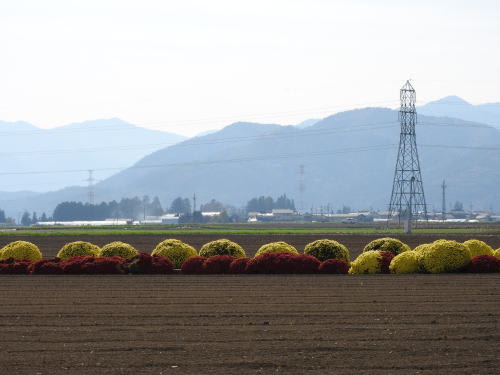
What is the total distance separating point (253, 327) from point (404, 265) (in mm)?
19230

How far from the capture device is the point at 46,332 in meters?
25.2

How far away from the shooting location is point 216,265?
44938 millimetres

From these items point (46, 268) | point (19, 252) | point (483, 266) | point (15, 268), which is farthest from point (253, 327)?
point (19, 252)

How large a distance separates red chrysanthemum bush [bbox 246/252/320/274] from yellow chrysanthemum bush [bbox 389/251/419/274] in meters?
3.41

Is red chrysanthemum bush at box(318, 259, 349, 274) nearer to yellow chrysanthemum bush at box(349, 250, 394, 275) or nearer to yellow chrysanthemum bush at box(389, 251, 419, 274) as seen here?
yellow chrysanthemum bush at box(349, 250, 394, 275)

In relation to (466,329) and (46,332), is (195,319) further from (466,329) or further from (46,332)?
(466,329)

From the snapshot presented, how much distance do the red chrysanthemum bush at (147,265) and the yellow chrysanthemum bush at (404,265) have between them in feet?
33.7

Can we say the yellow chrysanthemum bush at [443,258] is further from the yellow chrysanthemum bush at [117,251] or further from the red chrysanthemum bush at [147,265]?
the yellow chrysanthemum bush at [117,251]

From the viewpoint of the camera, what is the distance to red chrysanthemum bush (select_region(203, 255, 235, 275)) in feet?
147

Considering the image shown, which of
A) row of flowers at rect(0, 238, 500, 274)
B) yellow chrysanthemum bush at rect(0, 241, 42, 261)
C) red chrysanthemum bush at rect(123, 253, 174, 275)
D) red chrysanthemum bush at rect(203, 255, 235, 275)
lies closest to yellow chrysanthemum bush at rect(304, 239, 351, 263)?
row of flowers at rect(0, 238, 500, 274)

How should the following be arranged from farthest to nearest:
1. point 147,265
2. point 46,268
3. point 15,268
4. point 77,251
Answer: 1. point 77,251
2. point 15,268
3. point 46,268
4. point 147,265

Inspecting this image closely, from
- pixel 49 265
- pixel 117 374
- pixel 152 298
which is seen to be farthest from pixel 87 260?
pixel 117 374

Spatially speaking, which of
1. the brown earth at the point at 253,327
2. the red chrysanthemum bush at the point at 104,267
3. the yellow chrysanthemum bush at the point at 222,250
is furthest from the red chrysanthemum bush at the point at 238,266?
the brown earth at the point at 253,327

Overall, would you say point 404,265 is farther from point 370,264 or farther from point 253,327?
point 253,327
